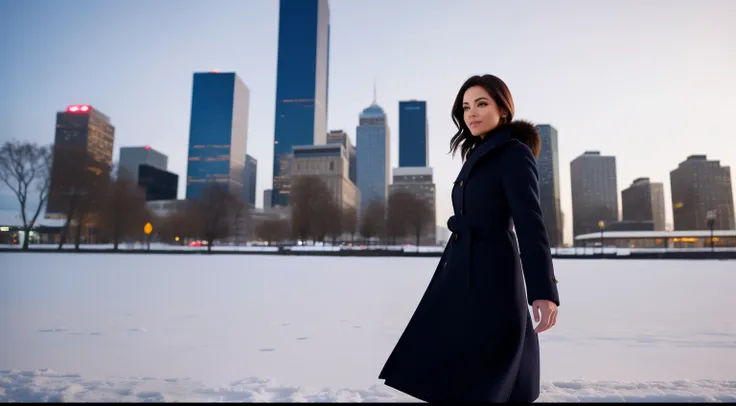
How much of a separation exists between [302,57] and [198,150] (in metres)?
66.7

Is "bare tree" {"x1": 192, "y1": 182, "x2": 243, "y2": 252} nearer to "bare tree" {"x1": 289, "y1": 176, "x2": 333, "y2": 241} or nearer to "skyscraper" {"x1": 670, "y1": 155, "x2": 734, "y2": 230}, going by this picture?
"bare tree" {"x1": 289, "y1": 176, "x2": 333, "y2": 241}

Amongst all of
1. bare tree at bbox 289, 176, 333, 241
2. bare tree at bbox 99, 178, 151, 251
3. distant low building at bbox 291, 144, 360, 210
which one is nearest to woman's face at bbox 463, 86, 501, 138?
bare tree at bbox 99, 178, 151, 251

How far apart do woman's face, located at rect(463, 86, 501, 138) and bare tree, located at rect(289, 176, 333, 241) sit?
160ft

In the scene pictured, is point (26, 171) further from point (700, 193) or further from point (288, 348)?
point (700, 193)

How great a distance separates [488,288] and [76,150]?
49.1 metres

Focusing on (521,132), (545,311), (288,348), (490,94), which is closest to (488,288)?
(545,311)

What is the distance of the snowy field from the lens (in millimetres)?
3127

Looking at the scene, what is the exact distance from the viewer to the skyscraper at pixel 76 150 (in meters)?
38.8

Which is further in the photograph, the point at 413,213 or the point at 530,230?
the point at 413,213

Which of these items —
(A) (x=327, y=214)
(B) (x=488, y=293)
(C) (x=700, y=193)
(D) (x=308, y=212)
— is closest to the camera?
(B) (x=488, y=293)

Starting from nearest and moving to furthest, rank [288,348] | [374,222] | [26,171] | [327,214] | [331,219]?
1. [288,348]
2. [26,171]
3. [327,214]
4. [331,219]
5. [374,222]

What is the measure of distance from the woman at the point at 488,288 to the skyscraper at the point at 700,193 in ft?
344

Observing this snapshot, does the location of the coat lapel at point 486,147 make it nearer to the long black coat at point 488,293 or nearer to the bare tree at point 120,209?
the long black coat at point 488,293

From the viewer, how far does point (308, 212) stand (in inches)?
2013
